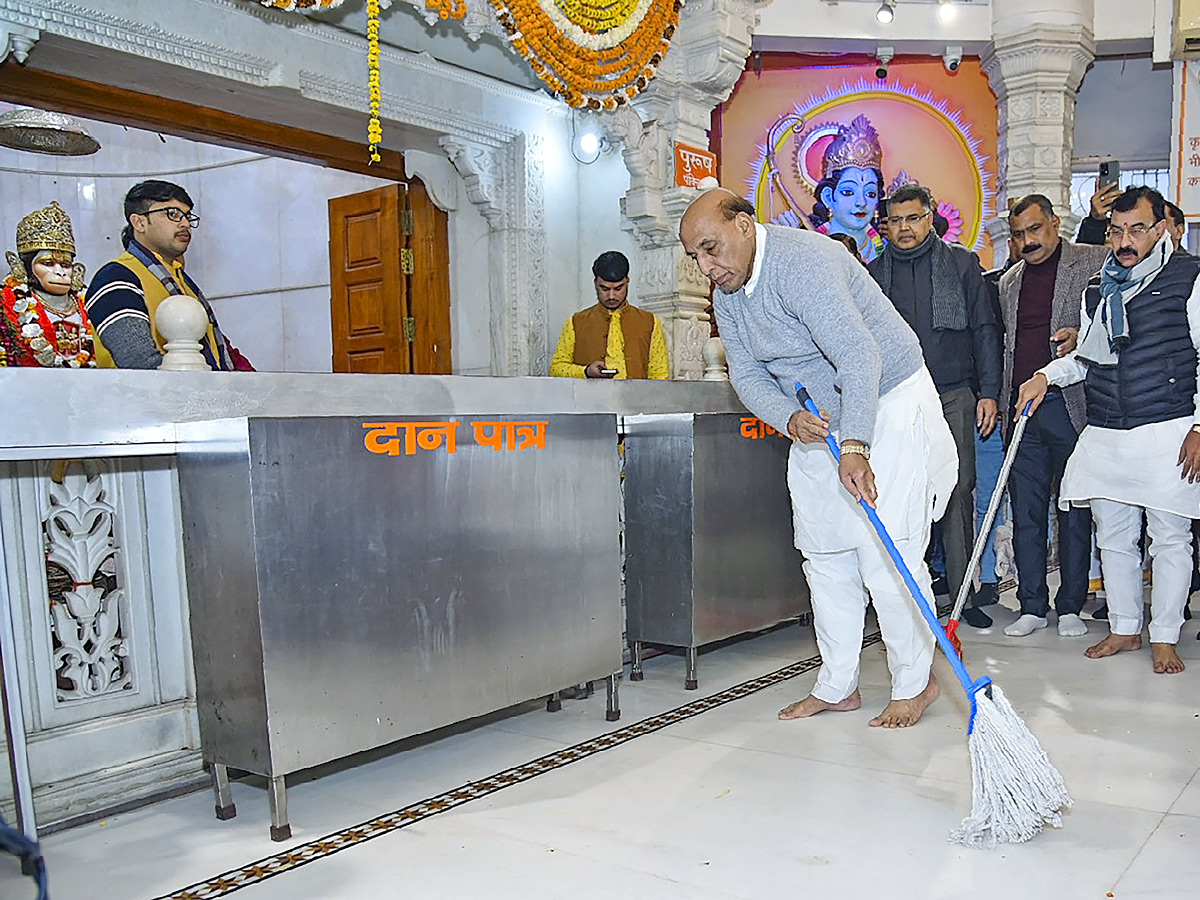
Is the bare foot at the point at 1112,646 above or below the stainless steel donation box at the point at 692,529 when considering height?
below

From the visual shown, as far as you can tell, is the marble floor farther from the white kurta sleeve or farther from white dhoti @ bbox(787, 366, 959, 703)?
the white kurta sleeve

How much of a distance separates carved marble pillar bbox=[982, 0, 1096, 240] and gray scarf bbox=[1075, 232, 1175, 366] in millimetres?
2709

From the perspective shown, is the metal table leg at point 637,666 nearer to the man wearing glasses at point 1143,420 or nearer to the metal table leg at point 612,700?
the metal table leg at point 612,700

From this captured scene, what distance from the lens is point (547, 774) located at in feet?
8.27

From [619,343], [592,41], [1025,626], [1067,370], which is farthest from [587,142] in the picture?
[1025,626]

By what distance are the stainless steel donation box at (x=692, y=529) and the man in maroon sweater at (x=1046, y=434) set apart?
1127 millimetres

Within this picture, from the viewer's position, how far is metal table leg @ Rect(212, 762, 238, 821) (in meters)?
2.30

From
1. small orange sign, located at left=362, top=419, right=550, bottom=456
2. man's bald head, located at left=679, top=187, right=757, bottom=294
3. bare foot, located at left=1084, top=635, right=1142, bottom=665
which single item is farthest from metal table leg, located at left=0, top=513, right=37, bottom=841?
bare foot, located at left=1084, top=635, right=1142, bottom=665

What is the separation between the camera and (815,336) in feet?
8.61

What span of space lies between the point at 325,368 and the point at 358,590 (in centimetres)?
522

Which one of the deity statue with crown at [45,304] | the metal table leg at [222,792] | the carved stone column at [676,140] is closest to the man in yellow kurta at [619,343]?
the carved stone column at [676,140]

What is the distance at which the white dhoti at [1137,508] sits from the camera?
3320mm

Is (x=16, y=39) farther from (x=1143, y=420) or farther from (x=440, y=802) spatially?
(x=1143, y=420)

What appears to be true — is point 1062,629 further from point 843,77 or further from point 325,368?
point 325,368
